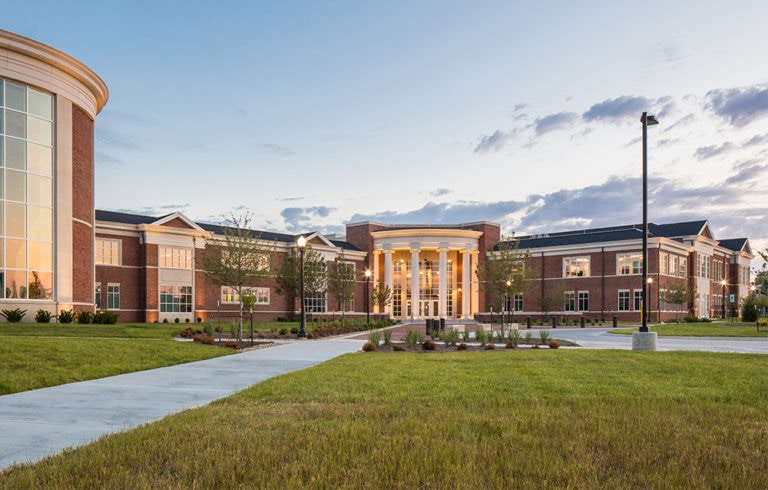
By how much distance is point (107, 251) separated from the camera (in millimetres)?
43406

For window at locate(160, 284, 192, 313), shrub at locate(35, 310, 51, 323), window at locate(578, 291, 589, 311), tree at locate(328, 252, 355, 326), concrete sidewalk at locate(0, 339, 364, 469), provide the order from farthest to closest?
window at locate(578, 291, 589, 311), window at locate(160, 284, 192, 313), tree at locate(328, 252, 355, 326), shrub at locate(35, 310, 51, 323), concrete sidewalk at locate(0, 339, 364, 469)

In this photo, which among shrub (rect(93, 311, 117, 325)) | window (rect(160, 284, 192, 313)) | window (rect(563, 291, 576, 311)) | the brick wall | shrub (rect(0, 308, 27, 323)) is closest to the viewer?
shrub (rect(0, 308, 27, 323))

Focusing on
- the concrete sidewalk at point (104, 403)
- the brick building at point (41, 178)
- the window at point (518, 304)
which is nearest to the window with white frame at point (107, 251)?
the brick building at point (41, 178)

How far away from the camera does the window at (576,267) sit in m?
61.9

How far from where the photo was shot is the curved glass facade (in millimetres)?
25359

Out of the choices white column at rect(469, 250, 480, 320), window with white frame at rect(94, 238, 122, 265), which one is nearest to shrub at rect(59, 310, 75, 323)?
window with white frame at rect(94, 238, 122, 265)

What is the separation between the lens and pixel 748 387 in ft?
31.7

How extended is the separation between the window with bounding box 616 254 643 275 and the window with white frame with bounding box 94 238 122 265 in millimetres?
47632

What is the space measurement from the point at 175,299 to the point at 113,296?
483 cm

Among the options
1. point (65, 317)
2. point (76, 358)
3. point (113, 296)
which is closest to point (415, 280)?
point (113, 296)

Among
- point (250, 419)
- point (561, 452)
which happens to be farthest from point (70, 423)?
point (561, 452)

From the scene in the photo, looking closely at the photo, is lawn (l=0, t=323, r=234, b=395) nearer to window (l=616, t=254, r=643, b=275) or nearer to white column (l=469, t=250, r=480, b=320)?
window (l=616, t=254, r=643, b=275)

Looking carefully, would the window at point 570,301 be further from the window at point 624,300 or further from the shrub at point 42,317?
the shrub at point 42,317

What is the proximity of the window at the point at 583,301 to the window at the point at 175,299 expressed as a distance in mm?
40312
